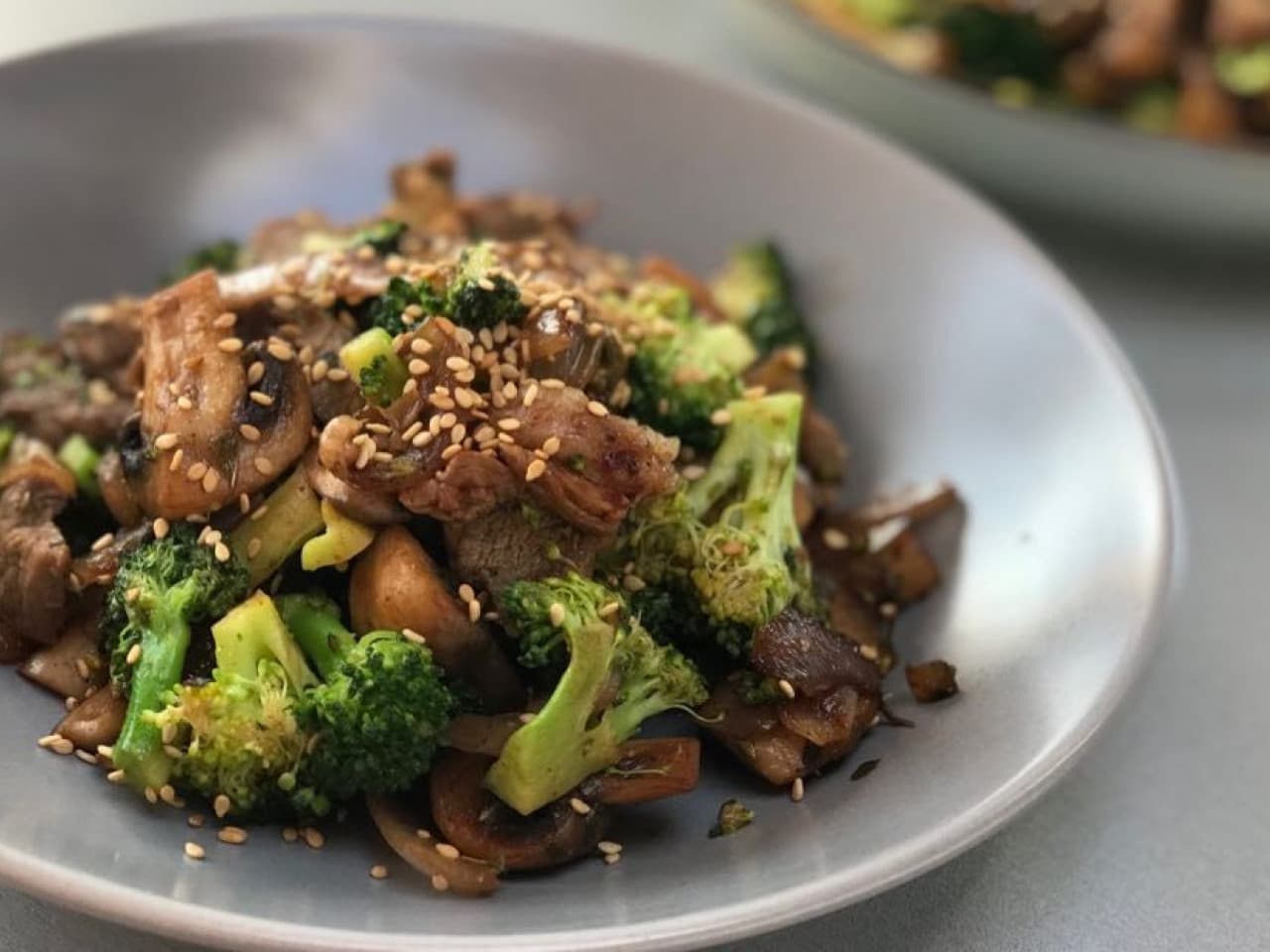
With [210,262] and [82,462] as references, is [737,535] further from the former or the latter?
[210,262]

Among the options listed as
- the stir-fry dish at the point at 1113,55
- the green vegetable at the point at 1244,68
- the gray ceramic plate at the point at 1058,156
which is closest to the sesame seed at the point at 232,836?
the gray ceramic plate at the point at 1058,156

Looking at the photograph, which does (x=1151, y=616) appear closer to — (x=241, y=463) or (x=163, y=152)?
(x=241, y=463)

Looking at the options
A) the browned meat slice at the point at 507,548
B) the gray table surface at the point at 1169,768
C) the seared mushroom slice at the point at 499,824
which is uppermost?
the browned meat slice at the point at 507,548

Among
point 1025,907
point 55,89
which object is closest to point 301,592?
point 1025,907

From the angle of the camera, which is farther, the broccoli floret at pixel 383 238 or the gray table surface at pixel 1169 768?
the broccoli floret at pixel 383 238

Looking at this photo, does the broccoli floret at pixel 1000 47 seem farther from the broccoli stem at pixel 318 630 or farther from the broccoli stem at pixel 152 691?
the broccoli stem at pixel 152 691

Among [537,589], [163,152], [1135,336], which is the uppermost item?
[163,152]

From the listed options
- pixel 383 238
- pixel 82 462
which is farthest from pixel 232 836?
pixel 383 238
